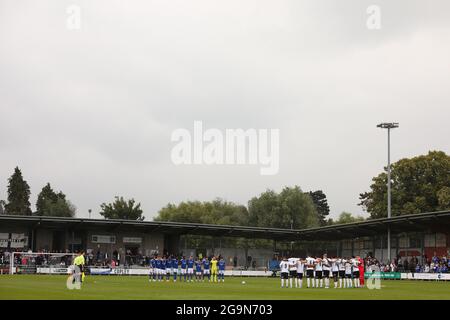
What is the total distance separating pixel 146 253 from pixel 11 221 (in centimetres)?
1385

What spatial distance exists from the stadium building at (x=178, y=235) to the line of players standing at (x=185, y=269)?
49.8 feet

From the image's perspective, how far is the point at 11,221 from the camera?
6419 cm

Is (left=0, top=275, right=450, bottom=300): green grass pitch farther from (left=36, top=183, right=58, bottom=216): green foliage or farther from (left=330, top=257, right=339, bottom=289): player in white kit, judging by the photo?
(left=36, top=183, right=58, bottom=216): green foliage

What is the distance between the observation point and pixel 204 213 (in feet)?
404

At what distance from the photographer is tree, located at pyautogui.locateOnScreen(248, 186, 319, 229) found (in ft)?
375

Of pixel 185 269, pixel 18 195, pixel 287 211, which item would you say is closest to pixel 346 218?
pixel 287 211

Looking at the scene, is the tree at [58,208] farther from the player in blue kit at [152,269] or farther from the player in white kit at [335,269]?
the player in white kit at [335,269]

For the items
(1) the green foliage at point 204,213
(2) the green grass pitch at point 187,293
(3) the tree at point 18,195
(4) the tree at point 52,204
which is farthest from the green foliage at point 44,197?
(2) the green grass pitch at point 187,293

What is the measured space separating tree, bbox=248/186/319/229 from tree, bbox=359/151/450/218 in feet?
64.3

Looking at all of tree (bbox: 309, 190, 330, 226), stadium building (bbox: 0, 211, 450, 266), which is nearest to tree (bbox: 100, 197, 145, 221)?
stadium building (bbox: 0, 211, 450, 266)

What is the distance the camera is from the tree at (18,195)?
117500 millimetres

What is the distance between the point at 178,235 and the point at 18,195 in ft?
173
